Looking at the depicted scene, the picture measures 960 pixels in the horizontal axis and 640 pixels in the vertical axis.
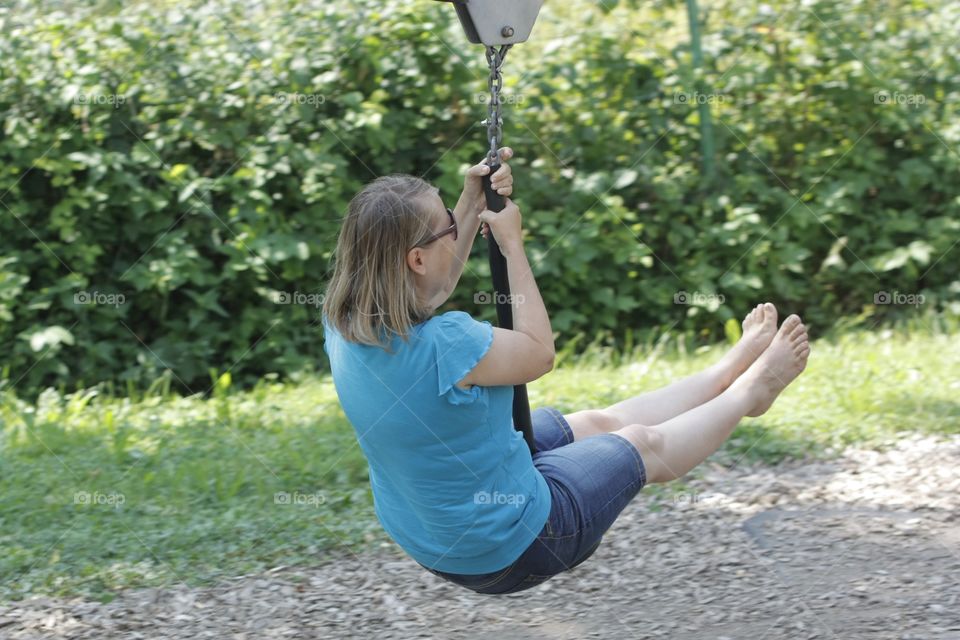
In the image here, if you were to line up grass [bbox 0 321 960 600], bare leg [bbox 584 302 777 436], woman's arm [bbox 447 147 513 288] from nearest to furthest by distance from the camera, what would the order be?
woman's arm [bbox 447 147 513 288] → bare leg [bbox 584 302 777 436] → grass [bbox 0 321 960 600]

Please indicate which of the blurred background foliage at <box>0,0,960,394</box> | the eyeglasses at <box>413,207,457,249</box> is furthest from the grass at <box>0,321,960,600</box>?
the eyeglasses at <box>413,207,457,249</box>

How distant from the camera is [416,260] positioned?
246 centimetres

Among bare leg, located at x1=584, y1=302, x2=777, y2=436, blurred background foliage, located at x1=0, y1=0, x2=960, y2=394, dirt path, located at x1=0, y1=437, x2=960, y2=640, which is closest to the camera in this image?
bare leg, located at x1=584, y1=302, x2=777, y2=436

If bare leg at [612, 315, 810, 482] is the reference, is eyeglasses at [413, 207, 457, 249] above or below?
above

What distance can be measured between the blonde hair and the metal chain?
0.22 meters

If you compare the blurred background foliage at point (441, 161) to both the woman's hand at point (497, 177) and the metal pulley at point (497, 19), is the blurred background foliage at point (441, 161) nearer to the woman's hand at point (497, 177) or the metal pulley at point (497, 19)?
the woman's hand at point (497, 177)

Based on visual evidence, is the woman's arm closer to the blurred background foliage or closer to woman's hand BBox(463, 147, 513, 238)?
woman's hand BBox(463, 147, 513, 238)

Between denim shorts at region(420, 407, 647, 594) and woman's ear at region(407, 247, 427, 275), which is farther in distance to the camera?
denim shorts at region(420, 407, 647, 594)

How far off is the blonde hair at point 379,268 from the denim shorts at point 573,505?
55 cm

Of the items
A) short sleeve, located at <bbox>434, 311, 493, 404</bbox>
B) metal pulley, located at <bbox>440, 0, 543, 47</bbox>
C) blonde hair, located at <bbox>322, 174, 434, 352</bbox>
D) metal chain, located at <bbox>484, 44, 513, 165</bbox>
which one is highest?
metal pulley, located at <bbox>440, 0, 543, 47</bbox>

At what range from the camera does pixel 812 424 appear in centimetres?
464

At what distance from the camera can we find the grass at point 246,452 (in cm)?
373

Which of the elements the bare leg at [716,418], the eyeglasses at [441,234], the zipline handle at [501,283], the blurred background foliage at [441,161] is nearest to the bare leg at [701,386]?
Answer: the bare leg at [716,418]

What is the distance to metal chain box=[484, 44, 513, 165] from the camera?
101 inches
